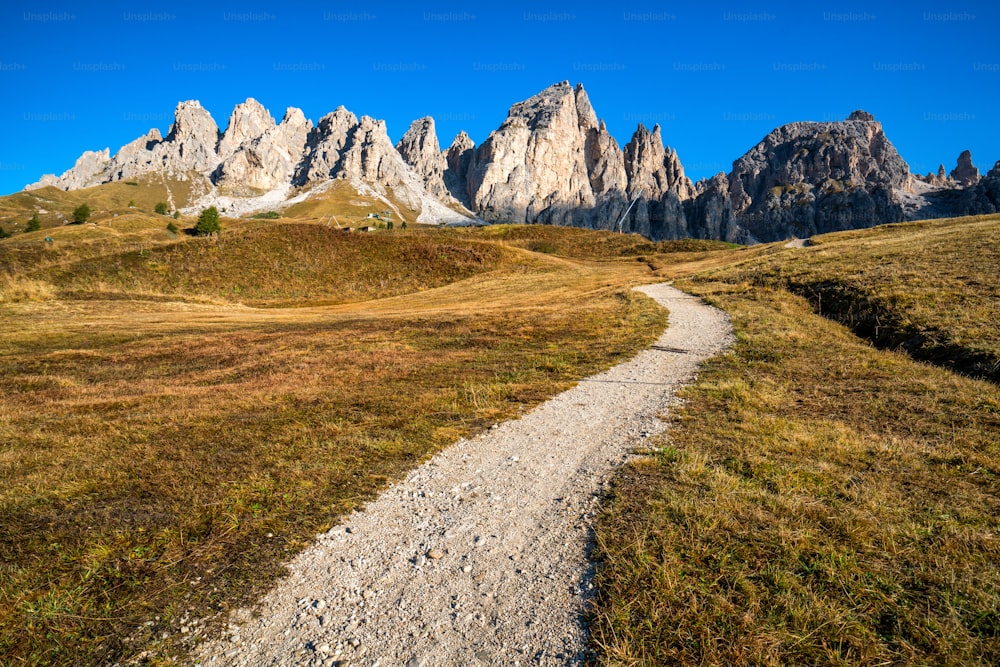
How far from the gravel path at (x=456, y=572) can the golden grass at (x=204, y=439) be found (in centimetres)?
65

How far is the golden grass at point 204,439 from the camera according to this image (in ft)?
18.1

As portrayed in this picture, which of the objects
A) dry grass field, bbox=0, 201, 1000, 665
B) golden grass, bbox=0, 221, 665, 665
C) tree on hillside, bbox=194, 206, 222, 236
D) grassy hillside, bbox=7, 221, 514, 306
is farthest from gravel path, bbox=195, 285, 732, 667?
tree on hillside, bbox=194, 206, 222, 236

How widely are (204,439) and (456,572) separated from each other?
26.5 ft

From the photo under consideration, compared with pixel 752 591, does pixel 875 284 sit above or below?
above

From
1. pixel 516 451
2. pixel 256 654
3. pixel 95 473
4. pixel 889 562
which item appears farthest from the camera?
pixel 516 451

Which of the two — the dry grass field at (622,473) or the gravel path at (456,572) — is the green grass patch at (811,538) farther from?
the gravel path at (456,572)

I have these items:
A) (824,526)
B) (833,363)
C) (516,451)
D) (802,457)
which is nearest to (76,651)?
(516,451)

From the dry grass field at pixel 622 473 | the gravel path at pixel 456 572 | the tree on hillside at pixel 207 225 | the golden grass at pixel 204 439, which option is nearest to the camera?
the gravel path at pixel 456 572

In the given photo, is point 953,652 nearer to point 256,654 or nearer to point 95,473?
point 256,654

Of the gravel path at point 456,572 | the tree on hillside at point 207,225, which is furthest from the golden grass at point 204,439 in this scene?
the tree on hillside at point 207,225

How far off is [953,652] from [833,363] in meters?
14.1

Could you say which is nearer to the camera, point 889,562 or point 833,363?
point 889,562

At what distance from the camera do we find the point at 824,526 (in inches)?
258

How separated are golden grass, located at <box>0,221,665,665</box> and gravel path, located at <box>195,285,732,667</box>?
647 mm
